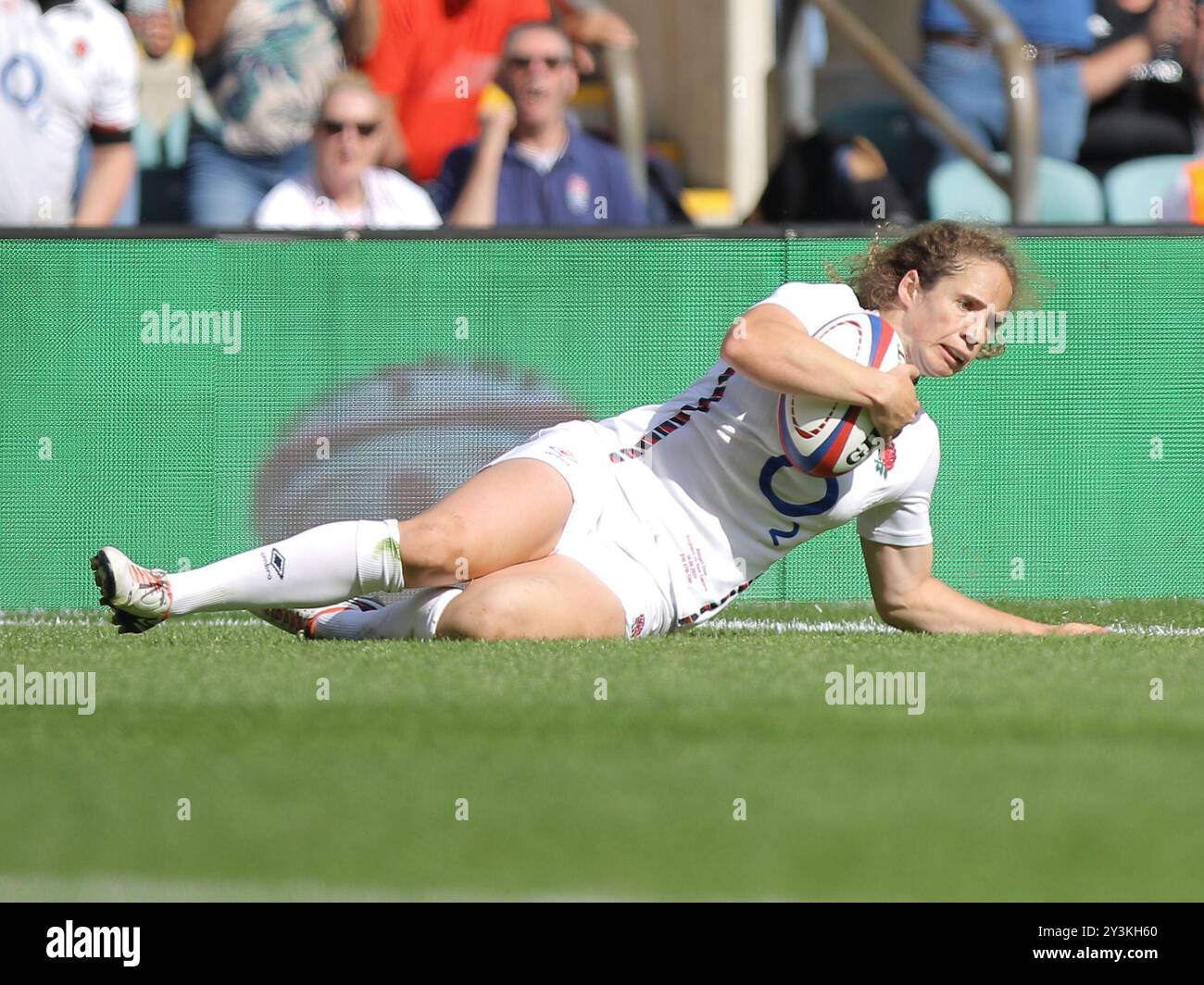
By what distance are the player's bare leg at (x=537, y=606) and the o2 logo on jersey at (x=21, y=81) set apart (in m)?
3.47

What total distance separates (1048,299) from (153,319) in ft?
10.2

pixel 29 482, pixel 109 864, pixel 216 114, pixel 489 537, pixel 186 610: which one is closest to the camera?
pixel 109 864

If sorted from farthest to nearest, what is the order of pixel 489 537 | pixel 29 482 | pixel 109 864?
pixel 29 482 → pixel 489 537 → pixel 109 864

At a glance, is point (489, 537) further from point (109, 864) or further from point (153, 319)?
point (153, 319)

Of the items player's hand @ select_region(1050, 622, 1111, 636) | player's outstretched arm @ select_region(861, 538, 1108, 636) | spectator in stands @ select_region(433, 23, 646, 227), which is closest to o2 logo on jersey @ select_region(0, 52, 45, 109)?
spectator in stands @ select_region(433, 23, 646, 227)

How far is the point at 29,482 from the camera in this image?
18.6 feet

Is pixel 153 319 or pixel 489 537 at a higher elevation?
pixel 153 319

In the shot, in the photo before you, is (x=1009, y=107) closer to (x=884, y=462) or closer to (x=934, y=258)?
(x=934, y=258)

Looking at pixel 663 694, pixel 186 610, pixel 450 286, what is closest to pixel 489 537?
pixel 186 610

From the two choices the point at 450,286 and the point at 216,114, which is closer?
the point at 450,286

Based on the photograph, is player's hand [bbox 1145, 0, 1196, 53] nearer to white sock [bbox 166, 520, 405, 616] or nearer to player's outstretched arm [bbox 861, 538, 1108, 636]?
player's outstretched arm [bbox 861, 538, 1108, 636]

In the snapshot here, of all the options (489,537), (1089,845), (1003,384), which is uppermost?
(1003,384)

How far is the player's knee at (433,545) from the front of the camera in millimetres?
3834

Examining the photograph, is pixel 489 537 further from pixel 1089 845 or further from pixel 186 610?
pixel 1089 845
